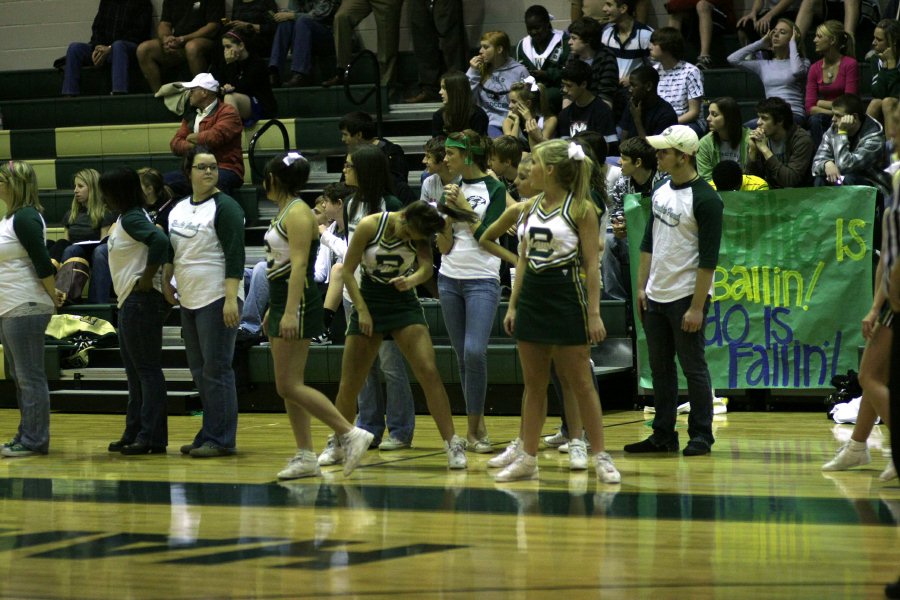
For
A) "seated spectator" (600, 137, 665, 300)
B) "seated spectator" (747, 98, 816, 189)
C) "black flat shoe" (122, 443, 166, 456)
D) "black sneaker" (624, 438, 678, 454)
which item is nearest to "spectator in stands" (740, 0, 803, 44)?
"seated spectator" (747, 98, 816, 189)

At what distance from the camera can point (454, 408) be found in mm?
8562

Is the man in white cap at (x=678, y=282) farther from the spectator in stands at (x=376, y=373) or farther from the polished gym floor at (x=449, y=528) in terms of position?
the spectator in stands at (x=376, y=373)

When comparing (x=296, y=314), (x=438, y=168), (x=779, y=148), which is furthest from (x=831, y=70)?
(x=296, y=314)

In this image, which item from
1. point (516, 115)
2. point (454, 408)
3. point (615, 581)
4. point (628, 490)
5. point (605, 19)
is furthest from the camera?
point (605, 19)

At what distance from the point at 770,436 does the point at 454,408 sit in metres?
2.22

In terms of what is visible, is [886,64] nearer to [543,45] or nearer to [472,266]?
[543,45]

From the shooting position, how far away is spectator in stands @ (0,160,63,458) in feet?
22.6

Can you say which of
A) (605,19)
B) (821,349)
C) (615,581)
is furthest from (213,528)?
(605,19)

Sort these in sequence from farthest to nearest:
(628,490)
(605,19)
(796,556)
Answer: (605,19) < (628,490) < (796,556)

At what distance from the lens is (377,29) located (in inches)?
484

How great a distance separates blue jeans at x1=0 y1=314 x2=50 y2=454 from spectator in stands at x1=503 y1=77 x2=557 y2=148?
Answer: 11.1 feet

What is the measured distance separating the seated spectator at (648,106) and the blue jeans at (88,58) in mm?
5568

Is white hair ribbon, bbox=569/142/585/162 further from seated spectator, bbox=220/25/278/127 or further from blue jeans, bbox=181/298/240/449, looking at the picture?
seated spectator, bbox=220/25/278/127

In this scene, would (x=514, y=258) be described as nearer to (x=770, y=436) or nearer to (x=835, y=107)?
(x=770, y=436)
